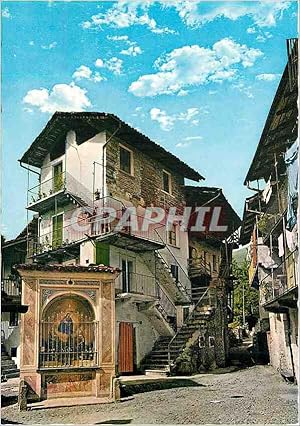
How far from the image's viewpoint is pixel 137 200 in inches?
285

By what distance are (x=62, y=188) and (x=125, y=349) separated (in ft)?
6.69

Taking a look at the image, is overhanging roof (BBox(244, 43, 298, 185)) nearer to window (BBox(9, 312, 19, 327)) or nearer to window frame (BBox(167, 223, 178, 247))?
window frame (BBox(167, 223, 178, 247))

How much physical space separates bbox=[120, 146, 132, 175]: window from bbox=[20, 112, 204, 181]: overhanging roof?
8.7 inches

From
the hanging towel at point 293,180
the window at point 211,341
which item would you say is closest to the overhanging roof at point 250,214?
the window at point 211,341

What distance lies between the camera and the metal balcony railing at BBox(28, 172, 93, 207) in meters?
6.35

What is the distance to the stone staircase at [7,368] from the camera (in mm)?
5547

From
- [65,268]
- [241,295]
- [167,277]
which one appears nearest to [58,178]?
[65,268]

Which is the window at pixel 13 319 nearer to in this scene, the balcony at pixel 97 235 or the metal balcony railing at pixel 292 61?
the balcony at pixel 97 235

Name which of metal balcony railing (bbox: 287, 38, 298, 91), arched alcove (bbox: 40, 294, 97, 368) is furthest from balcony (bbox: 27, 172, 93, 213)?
metal balcony railing (bbox: 287, 38, 298, 91)

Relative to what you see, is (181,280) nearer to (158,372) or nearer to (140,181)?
(158,372)

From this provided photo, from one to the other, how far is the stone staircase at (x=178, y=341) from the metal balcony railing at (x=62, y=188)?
2.11 m

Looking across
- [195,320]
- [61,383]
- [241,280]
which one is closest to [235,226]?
[195,320]

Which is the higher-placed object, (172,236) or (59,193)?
(59,193)

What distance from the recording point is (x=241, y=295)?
35.8 feet
